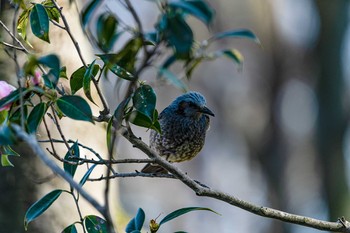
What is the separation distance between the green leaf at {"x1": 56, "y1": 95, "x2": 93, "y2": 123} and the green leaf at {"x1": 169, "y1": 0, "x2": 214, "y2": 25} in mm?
413

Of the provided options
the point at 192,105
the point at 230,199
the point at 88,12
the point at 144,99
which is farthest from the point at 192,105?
the point at 88,12

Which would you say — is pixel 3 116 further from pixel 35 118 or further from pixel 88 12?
pixel 88 12

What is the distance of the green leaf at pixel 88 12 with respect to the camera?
1638 mm

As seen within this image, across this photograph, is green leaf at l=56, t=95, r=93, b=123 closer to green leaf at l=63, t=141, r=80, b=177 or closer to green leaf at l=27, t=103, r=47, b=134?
green leaf at l=27, t=103, r=47, b=134

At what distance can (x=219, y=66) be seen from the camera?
480 inches

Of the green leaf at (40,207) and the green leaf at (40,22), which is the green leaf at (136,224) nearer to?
the green leaf at (40,207)

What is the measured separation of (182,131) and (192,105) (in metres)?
0.14

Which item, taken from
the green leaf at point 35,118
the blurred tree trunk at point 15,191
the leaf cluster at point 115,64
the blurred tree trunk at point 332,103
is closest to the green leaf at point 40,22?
the leaf cluster at point 115,64

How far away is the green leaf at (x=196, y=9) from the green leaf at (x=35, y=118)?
0.53 meters

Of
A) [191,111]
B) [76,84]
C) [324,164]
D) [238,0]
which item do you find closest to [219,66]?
[238,0]

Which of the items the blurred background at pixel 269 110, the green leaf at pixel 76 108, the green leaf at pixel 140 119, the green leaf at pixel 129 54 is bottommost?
the green leaf at pixel 76 108

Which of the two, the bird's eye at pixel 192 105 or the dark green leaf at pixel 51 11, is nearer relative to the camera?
the dark green leaf at pixel 51 11

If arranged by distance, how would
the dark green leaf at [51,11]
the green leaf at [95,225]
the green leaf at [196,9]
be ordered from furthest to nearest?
the dark green leaf at [51,11]
the green leaf at [95,225]
the green leaf at [196,9]

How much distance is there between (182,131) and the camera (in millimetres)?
3488
